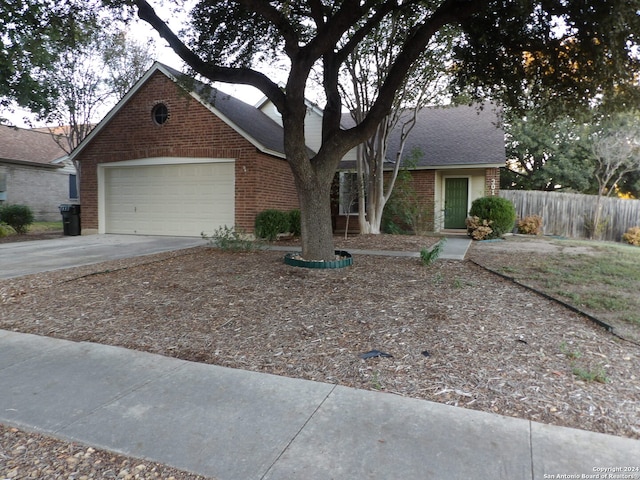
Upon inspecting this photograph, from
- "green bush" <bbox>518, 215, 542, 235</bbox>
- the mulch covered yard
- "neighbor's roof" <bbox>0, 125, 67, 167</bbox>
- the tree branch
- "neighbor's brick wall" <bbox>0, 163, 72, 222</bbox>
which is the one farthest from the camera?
"neighbor's roof" <bbox>0, 125, 67, 167</bbox>

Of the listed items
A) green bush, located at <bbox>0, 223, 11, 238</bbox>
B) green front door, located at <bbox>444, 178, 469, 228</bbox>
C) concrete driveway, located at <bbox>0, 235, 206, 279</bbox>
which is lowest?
concrete driveway, located at <bbox>0, 235, 206, 279</bbox>

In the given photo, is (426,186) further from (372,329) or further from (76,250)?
(372,329)

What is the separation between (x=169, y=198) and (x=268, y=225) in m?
4.22

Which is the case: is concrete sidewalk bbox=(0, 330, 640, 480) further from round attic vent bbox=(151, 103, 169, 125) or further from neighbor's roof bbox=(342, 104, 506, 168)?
neighbor's roof bbox=(342, 104, 506, 168)

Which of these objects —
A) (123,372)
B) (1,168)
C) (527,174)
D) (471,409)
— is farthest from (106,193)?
(527,174)

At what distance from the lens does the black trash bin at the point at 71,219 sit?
14586mm

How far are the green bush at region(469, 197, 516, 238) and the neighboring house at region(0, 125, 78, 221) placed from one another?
18.9 m

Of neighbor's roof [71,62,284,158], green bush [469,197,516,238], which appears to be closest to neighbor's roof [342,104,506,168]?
green bush [469,197,516,238]

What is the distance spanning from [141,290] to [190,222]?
7.75 meters

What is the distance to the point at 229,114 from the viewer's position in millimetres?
13023

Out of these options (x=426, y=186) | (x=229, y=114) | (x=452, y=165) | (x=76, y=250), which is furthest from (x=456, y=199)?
(x=76, y=250)

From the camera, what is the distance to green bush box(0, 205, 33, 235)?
14500 mm

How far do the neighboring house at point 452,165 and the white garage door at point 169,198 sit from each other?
4326 millimetres

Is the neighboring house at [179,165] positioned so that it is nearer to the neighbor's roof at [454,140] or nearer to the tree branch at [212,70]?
→ the neighbor's roof at [454,140]
